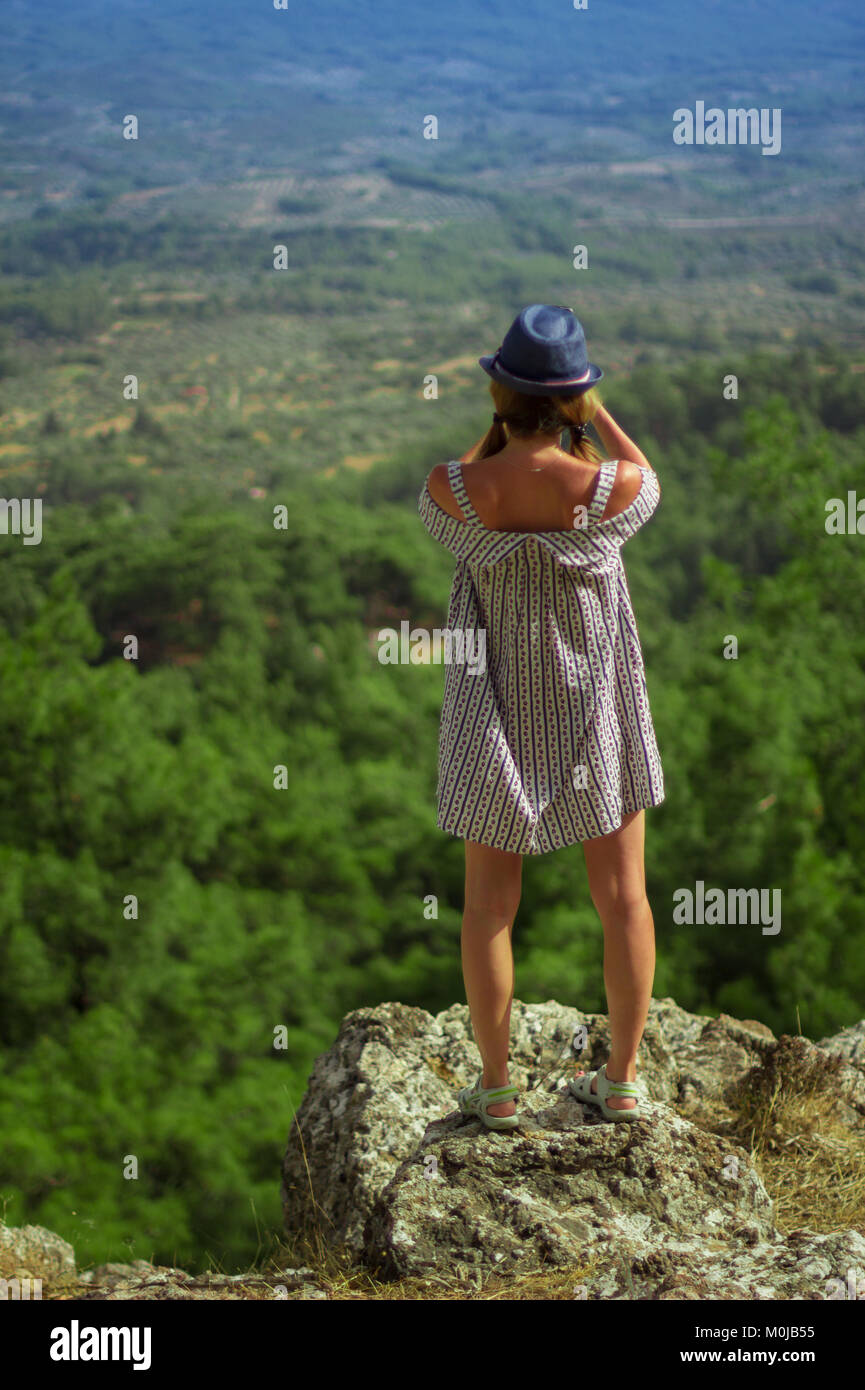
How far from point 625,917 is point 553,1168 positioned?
68 centimetres

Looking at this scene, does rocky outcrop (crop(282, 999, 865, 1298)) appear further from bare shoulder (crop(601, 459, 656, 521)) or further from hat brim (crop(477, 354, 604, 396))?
hat brim (crop(477, 354, 604, 396))

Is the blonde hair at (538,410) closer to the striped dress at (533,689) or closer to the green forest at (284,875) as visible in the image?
the striped dress at (533,689)

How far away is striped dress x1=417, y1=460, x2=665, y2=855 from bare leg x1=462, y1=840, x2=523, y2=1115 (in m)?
0.09

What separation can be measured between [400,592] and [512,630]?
23984mm

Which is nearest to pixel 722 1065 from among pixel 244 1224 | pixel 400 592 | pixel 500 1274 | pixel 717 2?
pixel 500 1274

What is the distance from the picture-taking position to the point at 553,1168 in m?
2.98

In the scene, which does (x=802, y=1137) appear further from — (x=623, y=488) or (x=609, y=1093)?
(x=623, y=488)

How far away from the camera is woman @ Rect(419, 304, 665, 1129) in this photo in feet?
8.61

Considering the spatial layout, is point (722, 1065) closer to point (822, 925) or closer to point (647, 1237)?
point (647, 1237)

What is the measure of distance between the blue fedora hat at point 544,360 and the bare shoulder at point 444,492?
0.24m

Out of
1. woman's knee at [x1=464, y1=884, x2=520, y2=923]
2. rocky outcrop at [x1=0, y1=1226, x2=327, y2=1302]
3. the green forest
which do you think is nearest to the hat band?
woman's knee at [x1=464, y1=884, x2=520, y2=923]

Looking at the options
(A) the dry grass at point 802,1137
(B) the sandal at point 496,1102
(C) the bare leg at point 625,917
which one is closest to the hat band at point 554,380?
(C) the bare leg at point 625,917

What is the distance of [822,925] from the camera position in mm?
12531

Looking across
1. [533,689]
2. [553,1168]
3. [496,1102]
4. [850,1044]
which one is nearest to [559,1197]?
[553,1168]
